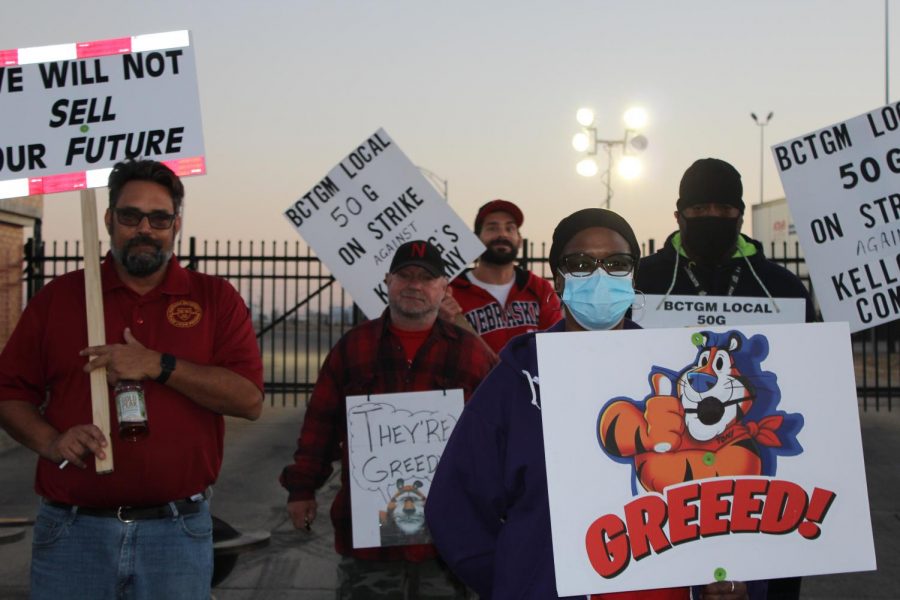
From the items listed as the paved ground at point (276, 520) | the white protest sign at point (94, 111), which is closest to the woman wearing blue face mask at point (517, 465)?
the white protest sign at point (94, 111)

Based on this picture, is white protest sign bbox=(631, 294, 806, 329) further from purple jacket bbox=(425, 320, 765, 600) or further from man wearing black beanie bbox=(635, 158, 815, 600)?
purple jacket bbox=(425, 320, 765, 600)

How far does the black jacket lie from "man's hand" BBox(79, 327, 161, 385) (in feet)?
6.14

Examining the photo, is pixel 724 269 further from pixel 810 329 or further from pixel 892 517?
pixel 892 517

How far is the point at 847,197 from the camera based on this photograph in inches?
169

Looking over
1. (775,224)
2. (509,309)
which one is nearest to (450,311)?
(509,309)

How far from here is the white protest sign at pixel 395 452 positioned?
372cm

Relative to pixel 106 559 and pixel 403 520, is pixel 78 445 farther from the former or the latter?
pixel 403 520

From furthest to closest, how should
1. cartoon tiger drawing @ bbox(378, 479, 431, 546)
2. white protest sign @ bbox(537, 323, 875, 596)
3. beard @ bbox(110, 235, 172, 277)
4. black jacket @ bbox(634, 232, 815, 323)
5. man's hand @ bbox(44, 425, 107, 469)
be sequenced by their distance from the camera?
cartoon tiger drawing @ bbox(378, 479, 431, 546)
black jacket @ bbox(634, 232, 815, 323)
beard @ bbox(110, 235, 172, 277)
man's hand @ bbox(44, 425, 107, 469)
white protest sign @ bbox(537, 323, 875, 596)

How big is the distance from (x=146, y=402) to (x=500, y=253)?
295 cm

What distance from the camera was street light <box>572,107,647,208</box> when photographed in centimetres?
1712

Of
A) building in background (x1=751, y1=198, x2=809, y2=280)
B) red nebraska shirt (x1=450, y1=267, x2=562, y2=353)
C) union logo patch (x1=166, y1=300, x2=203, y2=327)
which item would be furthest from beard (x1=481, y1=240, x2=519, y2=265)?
building in background (x1=751, y1=198, x2=809, y2=280)

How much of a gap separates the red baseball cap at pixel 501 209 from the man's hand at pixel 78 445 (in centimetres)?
344

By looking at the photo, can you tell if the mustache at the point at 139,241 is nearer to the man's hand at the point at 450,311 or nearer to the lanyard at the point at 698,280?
the man's hand at the point at 450,311

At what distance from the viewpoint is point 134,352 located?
2.87 meters
